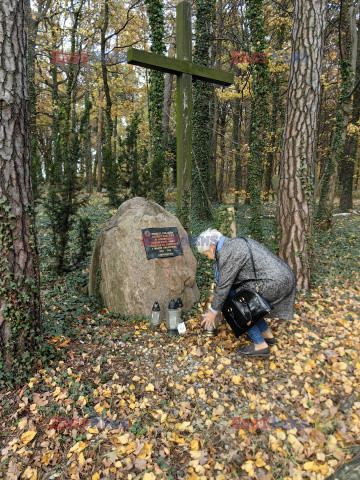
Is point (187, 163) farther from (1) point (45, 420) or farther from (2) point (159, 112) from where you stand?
(1) point (45, 420)

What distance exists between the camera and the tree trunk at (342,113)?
8.35m

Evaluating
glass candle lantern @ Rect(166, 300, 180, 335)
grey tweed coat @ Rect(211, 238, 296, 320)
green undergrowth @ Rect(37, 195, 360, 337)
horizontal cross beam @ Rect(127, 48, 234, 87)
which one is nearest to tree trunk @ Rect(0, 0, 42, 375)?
green undergrowth @ Rect(37, 195, 360, 337)

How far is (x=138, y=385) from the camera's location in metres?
3.16

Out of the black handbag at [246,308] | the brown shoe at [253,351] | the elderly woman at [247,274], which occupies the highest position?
the elderly woman at [247,274]

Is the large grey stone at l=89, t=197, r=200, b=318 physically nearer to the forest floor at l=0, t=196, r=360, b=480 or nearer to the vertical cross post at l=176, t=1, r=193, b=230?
the forest floor at l=0, t=196, r=360, b=480

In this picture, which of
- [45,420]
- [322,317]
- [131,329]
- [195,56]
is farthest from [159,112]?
[45,420]

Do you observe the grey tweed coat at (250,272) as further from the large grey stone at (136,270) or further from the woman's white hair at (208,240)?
the large grey stone at (136,270)

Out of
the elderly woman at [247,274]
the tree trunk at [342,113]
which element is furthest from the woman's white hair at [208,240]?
the tree trunk at [342,113]

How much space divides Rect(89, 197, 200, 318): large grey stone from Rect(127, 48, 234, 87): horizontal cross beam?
7.60ft

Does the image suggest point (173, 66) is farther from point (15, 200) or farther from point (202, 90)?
point (202, 90)

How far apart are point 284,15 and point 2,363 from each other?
45.3ft

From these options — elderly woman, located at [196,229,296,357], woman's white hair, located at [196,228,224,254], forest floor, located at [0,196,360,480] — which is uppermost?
woman's white hair, located at [196,228,224,254]

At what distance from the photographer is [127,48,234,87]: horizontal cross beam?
453cm

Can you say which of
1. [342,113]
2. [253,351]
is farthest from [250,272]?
[342,113]
